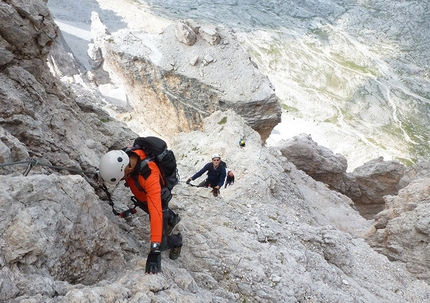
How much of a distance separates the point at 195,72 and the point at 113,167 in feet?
89.8

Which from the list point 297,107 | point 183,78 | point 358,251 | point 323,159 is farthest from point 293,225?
point 297,107

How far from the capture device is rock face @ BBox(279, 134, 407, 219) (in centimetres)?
4131

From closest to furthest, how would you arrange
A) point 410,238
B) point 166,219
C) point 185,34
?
point 166,219 < point 410,238 < point 185,34

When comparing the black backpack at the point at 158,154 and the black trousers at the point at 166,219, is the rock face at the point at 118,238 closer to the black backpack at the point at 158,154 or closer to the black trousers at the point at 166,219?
the black trousers at the point at 166,219

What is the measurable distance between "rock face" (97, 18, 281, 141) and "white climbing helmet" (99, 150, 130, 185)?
2552 centimetres

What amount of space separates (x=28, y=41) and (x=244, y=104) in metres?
23.1

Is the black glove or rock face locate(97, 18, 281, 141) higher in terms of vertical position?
rock face locate(97, 18, 281, 141)

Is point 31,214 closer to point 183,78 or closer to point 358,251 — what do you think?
point 358,251

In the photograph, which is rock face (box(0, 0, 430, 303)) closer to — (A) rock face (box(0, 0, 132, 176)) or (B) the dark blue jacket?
(A) rock face (box(0, 0, 132, 176))

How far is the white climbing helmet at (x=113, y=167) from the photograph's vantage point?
620 centimetres

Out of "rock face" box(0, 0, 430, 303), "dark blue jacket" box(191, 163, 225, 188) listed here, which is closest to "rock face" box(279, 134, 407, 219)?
"rock face" box(0, 0, 430, 303)

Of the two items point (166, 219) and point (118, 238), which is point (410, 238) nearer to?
point (166, 219)

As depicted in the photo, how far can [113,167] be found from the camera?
6.20 meters

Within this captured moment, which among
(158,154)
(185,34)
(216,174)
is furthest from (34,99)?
(185,34)
